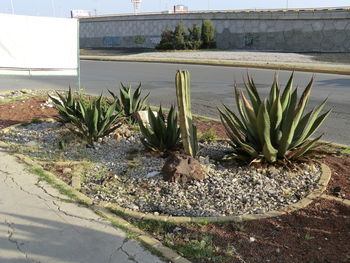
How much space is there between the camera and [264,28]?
32.8 m

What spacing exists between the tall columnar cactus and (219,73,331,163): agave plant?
1.72ft

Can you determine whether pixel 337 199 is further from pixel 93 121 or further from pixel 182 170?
pixel 93 121

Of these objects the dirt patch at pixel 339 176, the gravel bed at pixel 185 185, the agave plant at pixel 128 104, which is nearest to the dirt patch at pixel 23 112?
the agave plant at pixel 128 104

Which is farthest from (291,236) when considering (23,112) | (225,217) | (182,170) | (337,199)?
(23,112)

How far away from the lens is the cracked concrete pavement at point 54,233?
318 cm

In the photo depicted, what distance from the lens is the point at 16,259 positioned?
124 inches

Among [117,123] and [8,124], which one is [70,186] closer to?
[117,123]

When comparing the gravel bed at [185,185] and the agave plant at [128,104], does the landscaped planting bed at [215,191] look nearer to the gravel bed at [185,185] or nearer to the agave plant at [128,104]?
the gravel bed at [185,185]

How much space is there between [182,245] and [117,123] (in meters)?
3.97

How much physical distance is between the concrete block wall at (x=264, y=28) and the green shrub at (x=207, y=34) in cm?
109

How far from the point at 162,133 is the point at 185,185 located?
50.0 inches

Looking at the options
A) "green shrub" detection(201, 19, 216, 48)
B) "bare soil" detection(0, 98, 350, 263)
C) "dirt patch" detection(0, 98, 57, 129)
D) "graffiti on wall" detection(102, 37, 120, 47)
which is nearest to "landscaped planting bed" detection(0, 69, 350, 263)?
"bare soil" detection(0, 98, 350, 263)

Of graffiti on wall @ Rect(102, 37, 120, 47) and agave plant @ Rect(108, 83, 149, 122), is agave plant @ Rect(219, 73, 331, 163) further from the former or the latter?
graffiti on wall @ Rect(102, 37, 120, 47)

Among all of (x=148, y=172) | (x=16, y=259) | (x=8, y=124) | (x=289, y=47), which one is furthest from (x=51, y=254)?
(x=289, y=47)
